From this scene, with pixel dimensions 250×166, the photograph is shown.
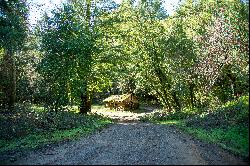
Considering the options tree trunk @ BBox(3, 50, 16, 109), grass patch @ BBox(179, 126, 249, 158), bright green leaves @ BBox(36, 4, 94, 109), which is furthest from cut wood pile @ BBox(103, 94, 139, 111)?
grass patch @ BBox(179, 126, 249, 158)

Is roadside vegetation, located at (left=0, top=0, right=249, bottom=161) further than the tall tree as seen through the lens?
No

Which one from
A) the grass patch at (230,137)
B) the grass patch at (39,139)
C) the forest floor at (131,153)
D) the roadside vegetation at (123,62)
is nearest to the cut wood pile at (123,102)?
the roadside vegetation at (123,62)

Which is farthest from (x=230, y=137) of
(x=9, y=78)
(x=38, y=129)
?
(x=9, y=78)

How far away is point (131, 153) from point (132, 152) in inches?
8.8

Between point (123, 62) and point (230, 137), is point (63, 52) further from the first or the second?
point (230, 137)

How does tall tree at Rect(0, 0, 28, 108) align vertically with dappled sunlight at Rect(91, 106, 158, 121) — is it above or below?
above

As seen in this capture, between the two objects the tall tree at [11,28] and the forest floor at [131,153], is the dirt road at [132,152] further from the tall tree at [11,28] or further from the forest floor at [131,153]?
the tall tree at [11,28]

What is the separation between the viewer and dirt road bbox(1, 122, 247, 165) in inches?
472

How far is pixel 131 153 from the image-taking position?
13.6 meters

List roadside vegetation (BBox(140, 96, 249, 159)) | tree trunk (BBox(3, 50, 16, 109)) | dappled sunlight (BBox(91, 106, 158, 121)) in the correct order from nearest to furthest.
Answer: roadside vegetation (BBox(140, 96, 249, 159)), tree trunk (BBox(3, 50, 16, 109)), dappled sunlight (BBox(91, 106, 158, 121))

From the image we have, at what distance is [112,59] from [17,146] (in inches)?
771

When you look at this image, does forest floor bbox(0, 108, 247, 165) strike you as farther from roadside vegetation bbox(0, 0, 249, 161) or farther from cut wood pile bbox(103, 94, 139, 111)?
cut wood pile bbox(103, 94, 139, 111)

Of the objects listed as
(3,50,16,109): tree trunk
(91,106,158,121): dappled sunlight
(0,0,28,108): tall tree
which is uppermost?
(0,0,28,108): tall tree

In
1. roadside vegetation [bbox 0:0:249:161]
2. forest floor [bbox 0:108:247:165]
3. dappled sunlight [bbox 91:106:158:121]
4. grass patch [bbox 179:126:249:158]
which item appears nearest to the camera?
forest floor [bbox 0:108:247:165]
